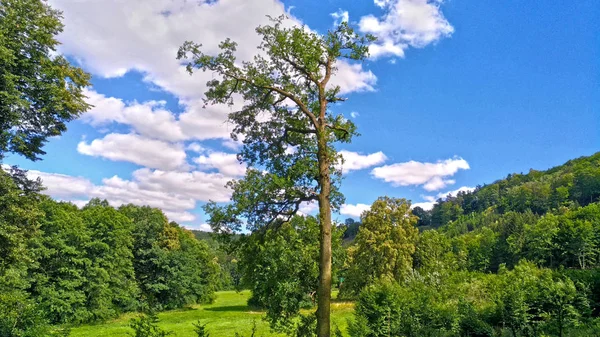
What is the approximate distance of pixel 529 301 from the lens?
1159 centimetres

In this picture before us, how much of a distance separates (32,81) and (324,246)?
12111 millimetres

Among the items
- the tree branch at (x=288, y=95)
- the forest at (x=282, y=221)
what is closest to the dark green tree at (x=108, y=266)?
the forest at (x=282, y=221)

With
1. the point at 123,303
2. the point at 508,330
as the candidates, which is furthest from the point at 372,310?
the point at 123,303

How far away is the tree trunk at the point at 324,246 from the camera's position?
23.8 ft

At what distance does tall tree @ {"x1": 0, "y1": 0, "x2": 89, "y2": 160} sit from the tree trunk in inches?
411

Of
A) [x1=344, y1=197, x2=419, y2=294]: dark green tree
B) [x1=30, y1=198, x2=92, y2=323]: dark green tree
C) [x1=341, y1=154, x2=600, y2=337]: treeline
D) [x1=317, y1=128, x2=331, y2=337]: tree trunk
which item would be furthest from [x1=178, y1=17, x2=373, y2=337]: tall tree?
[x1=30, y1=198, x2=92, y2=323]: dark green tree

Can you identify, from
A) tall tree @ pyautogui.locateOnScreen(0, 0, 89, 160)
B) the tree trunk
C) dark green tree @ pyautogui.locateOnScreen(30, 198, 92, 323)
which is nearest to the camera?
the tree trunk

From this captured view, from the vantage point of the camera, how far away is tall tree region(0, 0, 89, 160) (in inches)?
484

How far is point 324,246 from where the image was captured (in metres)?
7.62

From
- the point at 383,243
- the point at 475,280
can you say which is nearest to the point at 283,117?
the point at 475,280

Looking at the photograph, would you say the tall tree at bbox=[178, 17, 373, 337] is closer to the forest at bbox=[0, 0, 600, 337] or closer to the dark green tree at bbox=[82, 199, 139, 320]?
the forest at bbox=[0, 0, 600, 337]

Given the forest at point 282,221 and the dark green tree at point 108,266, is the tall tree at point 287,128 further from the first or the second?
the dark green tree at point 108,266

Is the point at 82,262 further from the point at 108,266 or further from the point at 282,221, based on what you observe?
the point at 282,221

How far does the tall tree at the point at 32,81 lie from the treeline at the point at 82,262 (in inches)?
63.8
